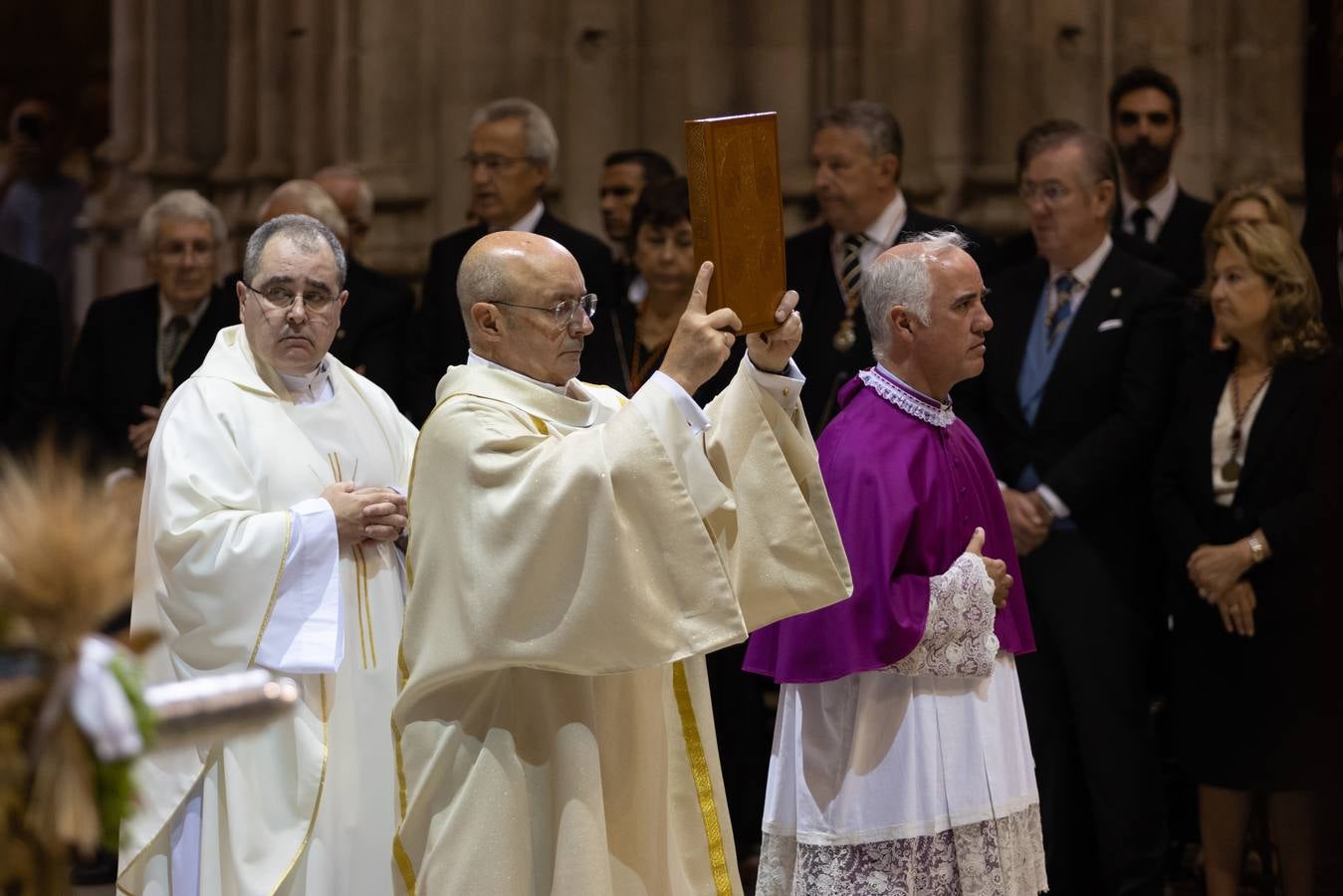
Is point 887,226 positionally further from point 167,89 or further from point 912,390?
point 167,89

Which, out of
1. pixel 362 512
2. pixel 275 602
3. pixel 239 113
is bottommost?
pixel 275 602

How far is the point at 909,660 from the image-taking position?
14.6ft

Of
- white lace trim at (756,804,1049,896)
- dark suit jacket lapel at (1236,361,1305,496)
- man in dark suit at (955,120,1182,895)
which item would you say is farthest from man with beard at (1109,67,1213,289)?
white lace trim at (756,804,1049,896)

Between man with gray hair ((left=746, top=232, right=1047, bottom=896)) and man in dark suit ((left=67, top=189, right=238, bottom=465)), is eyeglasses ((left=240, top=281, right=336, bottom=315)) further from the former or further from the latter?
man in dark suit ((left=67, top=189, right=238, bottom=465))

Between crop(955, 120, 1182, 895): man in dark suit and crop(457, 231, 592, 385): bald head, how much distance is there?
235cm

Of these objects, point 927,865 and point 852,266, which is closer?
point 927,865

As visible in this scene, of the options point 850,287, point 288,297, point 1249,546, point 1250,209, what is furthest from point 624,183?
point 288,297

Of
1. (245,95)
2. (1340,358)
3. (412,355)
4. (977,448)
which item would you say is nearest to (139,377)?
(412,355)

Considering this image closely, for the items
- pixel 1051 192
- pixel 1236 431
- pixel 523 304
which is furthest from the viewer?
pixel 1051 192

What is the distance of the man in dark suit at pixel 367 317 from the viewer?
674 cm

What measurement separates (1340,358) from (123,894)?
3.81m

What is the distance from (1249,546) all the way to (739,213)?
258 centimetres

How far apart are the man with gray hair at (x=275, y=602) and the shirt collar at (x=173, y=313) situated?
238 centimetres

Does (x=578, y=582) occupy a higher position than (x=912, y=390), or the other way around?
(x=912, y=390)
